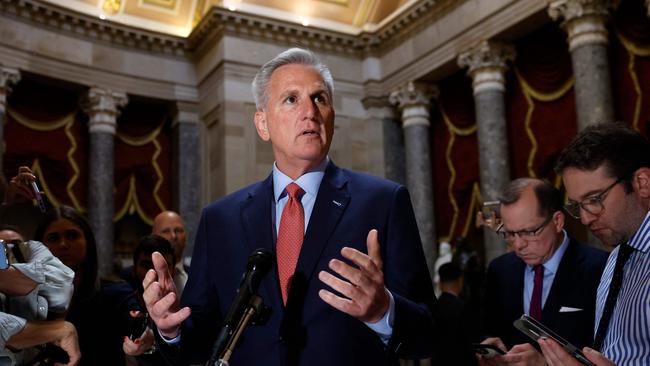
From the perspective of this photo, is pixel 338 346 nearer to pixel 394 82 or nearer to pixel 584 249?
pixel 584 249

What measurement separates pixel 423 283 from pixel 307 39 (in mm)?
11368

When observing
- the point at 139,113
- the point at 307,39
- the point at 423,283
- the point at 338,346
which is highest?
the point at 307,39

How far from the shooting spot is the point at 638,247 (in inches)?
85.0

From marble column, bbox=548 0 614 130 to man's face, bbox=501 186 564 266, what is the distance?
645 centimetres

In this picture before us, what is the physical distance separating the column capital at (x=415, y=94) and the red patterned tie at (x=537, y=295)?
948 centimetres

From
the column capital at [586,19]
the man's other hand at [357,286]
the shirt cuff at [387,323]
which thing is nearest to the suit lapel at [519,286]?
the shirt cuff at [387,323]

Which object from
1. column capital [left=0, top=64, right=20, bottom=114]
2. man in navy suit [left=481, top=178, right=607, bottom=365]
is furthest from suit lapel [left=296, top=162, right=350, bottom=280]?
column capital [left=0, top=64, right=20, bottom=114]

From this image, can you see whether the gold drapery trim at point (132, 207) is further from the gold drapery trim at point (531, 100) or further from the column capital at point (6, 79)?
the gold drapery trim at point (531, 100)

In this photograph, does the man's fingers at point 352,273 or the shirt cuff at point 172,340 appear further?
the shirt cuff at point 172,340

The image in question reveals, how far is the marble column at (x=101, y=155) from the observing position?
12117 mm

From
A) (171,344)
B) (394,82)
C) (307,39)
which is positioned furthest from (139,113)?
(171,344)

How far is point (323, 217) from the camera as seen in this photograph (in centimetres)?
191

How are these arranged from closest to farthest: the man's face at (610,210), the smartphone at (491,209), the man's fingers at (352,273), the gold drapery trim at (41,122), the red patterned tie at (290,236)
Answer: the man's fingers at (352,273) < the red patterned tie at (290,236) < the man's face at (610,210) < the smartphone at (491,209) < the gold drapery trim at (41,122)

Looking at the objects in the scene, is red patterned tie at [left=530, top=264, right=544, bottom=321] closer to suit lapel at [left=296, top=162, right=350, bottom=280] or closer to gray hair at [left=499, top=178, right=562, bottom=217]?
gray hair at [left=499, top=178, right=562, bottom=217]
